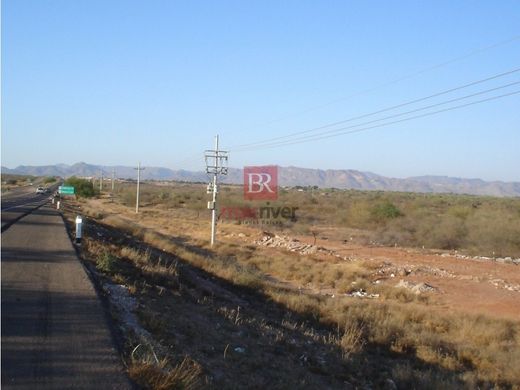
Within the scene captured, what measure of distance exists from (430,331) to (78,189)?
84.4 metres

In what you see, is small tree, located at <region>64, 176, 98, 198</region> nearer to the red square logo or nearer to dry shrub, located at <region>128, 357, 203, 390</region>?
the red square logo

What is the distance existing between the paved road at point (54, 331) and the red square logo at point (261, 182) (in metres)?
46.5

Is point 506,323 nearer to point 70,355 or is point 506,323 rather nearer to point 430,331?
point 430,331

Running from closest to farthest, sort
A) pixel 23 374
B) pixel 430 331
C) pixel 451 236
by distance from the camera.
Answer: pixel 23 374, pixel 430 331, pixel 451 236

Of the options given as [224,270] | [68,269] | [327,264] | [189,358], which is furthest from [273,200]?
[189,358]

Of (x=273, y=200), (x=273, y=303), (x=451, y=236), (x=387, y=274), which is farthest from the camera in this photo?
(x=273, y=200)

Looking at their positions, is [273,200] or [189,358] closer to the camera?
[189,358]

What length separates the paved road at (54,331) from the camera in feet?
22.0

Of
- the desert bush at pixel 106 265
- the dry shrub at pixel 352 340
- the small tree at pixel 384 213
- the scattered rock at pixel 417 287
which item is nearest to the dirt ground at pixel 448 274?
the scattered rock at pixel 417 287

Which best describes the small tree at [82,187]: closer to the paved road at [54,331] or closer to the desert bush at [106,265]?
the desert bush at [106,265]

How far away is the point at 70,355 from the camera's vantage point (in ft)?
24.8

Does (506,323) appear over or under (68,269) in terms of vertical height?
under

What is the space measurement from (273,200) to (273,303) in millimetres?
58825

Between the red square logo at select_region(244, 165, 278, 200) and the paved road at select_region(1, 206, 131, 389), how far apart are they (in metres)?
46.5
